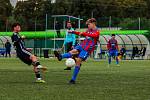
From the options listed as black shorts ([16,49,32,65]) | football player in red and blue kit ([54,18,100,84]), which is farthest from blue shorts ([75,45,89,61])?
black shorts ([16,49,32,65])

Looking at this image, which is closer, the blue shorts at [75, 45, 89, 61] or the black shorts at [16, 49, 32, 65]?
the black shorts at [16, 49, 32, 65]

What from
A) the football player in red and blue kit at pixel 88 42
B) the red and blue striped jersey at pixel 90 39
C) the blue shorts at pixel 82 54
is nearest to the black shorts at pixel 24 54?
the football player in red and blue kit at pixel 88 42

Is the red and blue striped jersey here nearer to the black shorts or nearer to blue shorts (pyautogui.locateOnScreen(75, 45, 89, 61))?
blue shorts (pyautogui.locateOnScreen(75, 45, 89, 61))

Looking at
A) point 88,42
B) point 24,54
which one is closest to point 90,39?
point 88,42

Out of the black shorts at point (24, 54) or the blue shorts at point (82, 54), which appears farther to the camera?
the blue shorts at point (82, 54)

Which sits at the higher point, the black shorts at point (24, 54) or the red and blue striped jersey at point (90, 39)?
the red and blue striped jersey at point (90, 39)

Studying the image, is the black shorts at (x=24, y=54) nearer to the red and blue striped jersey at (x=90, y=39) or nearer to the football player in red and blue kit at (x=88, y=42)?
the football player in red and blue kit at (x=88, y=42)

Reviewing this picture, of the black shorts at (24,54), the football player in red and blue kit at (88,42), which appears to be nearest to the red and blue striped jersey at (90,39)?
the football player in red and blue kit at (88,42)

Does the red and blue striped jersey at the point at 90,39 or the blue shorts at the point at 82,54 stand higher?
the red and blue striped jersey at the point at 90,39

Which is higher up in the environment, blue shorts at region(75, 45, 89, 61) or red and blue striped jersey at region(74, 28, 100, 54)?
red and blue striped jersey at region(74, 28, 100, 54)

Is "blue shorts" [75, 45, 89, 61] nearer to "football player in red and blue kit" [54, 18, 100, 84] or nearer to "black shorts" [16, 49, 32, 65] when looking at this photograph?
"football player in red and blue kit" [54, 18, 100, 84]

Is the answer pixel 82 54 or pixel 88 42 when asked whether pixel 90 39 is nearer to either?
pixel 88 42

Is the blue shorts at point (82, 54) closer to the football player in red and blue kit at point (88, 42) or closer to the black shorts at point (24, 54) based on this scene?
the football player in red and blue kit at point (88, 42)

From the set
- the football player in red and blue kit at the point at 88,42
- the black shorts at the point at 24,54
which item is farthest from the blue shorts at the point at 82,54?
the black shorts at the point at 24,54
